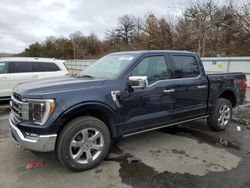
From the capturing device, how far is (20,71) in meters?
8.84

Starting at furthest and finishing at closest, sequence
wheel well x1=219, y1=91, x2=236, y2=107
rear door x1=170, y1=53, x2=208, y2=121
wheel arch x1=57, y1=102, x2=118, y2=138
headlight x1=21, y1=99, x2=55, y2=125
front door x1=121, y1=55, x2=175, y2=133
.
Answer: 1. wheel well x1=219, y1=91, x2=236, y2=107
2. rear door x1=170, y1=53, x2=208, y2=121
3. front door x1=121, y1=55, x2=175, y2=133
4. wheel arch x1=57, y1=102, x2=118, y2=138
5. headlight x1=21, y1=99, x2=55, y2=125

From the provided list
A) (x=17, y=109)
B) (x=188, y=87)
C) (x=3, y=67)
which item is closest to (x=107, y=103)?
(x=17, y=109)

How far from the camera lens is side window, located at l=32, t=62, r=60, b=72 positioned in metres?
9.09

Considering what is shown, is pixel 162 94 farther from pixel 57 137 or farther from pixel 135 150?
pixel 57 137

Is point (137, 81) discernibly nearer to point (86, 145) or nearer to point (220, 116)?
point (86, 145)

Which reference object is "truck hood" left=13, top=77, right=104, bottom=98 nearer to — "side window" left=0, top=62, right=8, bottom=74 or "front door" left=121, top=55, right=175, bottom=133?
"front door" left=121, top=55, right=175, bottom=133

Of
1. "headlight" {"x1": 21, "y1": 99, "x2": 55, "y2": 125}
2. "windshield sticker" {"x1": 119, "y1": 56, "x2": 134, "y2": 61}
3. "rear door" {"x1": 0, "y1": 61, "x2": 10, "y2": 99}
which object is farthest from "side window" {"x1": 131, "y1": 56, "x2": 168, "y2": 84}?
"rear door" {"x1": 0, "y1": 61, "x2": 10, "y2": 99}

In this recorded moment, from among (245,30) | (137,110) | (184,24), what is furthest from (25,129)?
(184,24)

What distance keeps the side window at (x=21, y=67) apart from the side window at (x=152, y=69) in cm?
582

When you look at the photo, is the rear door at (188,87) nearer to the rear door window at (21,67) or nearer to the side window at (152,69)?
the side window at (152,69)

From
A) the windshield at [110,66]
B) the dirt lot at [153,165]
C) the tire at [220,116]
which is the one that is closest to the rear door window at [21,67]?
the dirt lot at [153,165]

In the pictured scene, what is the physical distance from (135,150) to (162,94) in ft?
3.79

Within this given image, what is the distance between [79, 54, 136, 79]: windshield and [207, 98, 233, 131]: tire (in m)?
2.50

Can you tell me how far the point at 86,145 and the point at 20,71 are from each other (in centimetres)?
608
